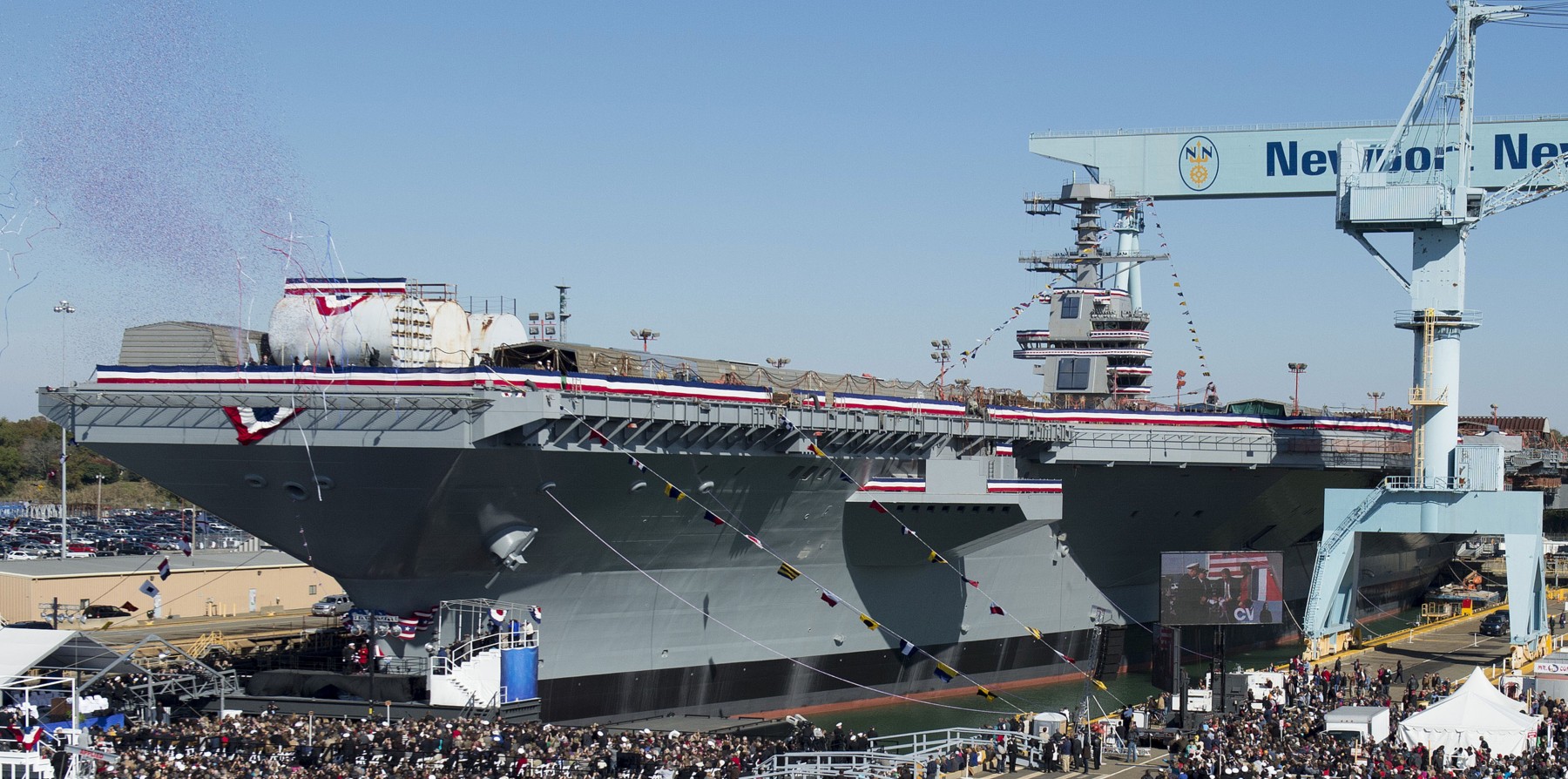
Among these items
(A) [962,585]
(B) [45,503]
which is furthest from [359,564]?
(B) [45,503]

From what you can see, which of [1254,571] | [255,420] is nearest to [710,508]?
[255,420]

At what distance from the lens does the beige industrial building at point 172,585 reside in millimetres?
46906

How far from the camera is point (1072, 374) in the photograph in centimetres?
4884

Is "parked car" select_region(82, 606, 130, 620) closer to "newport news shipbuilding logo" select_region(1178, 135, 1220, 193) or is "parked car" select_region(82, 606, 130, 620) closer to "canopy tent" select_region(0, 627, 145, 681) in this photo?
"canopy tent" select_region(0, 627, 145, 681)

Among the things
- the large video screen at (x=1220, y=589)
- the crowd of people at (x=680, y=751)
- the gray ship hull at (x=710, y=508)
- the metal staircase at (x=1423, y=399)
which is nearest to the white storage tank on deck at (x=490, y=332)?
the gray ship hull at (x=710, y=508)

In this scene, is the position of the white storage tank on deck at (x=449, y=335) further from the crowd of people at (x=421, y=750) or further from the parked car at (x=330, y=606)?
the parked car at (x=330, y=606)

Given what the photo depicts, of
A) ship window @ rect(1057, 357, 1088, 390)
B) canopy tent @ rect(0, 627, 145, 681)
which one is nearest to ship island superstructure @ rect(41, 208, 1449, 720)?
canopy tent @ rect(0, 627, 145, 681)

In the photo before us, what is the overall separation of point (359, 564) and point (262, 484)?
2.35m

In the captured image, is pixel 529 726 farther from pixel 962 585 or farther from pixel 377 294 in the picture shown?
pixel 962 585

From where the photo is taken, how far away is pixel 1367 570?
5362 cm

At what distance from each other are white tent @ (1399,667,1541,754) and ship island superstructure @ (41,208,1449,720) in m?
12.1

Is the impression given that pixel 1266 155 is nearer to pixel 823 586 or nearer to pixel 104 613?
pixel 823 586

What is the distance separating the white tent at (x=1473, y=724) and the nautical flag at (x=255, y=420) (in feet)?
59.5

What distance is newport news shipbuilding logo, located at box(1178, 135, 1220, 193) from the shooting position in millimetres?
47062
